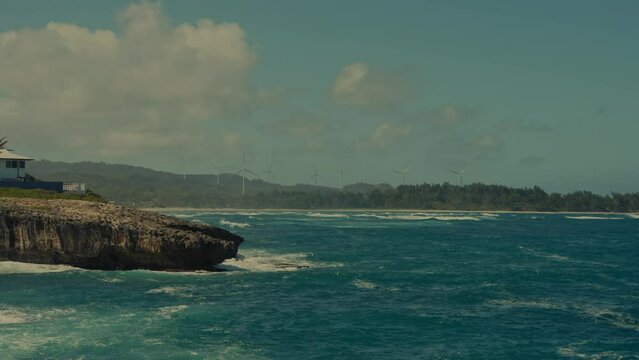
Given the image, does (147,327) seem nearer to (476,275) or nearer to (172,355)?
(172,355)

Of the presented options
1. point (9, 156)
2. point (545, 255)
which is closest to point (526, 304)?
point (545, 255)

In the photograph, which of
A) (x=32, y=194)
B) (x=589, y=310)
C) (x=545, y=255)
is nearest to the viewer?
(x=589, y=310)

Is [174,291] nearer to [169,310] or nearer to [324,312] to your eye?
[169,310]

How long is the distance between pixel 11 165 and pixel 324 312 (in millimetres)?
59279

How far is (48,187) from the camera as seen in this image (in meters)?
82.1

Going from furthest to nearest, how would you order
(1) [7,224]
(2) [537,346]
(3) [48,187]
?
(3) [48,187]
(1) [7,224]
(2) [537,346]

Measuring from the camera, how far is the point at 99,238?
206 ft

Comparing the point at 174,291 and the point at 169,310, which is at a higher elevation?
the point at 174,291

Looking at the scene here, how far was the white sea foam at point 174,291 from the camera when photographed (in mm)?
52312

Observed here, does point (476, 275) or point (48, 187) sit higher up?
point (48, 187)

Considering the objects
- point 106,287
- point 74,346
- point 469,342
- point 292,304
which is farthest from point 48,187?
point 469,342

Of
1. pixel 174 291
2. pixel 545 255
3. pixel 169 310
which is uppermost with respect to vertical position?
pixel 545 255

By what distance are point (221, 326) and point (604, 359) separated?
2353 cm

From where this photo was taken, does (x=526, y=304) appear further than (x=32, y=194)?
No
